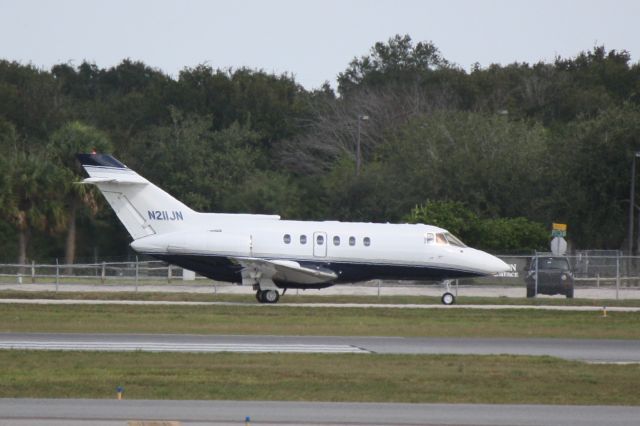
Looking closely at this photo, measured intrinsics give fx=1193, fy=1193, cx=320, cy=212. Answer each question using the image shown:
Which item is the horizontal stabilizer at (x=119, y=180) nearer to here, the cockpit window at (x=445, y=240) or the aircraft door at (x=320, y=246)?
the aircraft door at (x=320, y=246)

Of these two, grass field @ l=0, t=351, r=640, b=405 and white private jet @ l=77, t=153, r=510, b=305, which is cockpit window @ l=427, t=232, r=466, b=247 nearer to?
white private jet @ l=77, t=153, r=510, b=305

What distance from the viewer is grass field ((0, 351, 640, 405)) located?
56.3ft

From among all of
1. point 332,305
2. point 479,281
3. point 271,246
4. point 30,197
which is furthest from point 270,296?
point 30,197

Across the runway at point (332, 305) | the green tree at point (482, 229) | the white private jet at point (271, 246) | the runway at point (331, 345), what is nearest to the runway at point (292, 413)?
the runway at point (331, 345)

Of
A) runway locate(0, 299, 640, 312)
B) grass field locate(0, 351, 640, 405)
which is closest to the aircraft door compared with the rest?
runway locate(0, 299, 640, 312)

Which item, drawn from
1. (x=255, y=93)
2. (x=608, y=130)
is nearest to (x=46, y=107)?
(x=255, y=93)

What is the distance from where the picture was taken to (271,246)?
120 ft

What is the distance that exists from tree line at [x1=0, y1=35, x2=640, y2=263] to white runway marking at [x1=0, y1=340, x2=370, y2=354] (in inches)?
1146

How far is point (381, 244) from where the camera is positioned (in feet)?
121

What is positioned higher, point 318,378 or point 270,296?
point 270,296

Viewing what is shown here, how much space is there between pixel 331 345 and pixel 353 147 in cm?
5711

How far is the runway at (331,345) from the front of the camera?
23.2 metres

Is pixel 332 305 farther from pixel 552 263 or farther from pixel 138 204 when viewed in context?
pixel 552 263

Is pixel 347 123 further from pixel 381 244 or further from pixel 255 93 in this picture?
pixel 381 244
